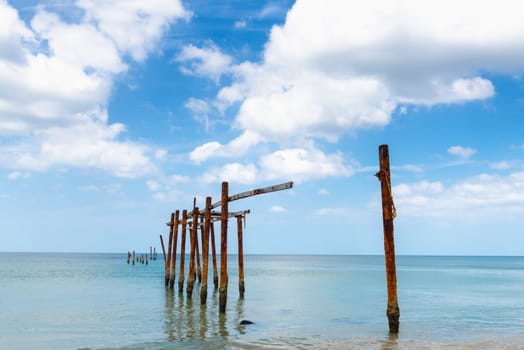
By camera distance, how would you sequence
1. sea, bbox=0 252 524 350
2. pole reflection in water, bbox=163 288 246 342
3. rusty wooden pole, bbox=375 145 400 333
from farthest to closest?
pole reflection in water, bbox=163 288 246 342 → sea, bbox=0 252 524 350 → rusty wooden pole, bbox=375 145 400 333

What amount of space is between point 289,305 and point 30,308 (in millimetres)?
12229

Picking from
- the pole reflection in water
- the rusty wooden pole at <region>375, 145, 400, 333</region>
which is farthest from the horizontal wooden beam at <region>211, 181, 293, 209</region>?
the pole reflection in water

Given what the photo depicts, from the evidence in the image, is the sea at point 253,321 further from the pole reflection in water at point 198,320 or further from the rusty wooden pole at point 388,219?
the rusty wooden pole at point 388,219

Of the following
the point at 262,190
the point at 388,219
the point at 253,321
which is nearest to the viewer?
the point at 388,219

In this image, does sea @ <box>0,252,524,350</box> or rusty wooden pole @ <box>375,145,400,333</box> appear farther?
sea @ <box>0,252,524,350</box>

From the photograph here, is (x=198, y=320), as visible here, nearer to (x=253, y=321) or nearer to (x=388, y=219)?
(x=253, y=321)

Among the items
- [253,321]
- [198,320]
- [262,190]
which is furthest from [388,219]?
[198,320]

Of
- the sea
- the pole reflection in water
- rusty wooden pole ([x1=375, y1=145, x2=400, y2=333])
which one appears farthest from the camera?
the pole reflection in water

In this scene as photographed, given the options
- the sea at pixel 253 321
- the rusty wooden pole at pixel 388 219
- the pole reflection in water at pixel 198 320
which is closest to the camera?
the rusty wooden pole at pixel 388 219

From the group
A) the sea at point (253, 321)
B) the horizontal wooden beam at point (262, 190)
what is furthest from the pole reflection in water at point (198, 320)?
the horizontal wooden beam at point (262, 190)

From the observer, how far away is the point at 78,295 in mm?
27547

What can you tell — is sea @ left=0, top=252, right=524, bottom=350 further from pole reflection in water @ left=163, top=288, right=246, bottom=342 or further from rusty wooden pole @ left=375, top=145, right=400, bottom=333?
rusty wooden pole @ left=375, top=145, right=400, bottom=333

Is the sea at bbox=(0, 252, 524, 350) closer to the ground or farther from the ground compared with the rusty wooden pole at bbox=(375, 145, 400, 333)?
Result: closer to the ground

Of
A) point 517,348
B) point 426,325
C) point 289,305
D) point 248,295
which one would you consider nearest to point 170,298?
point 248,295
